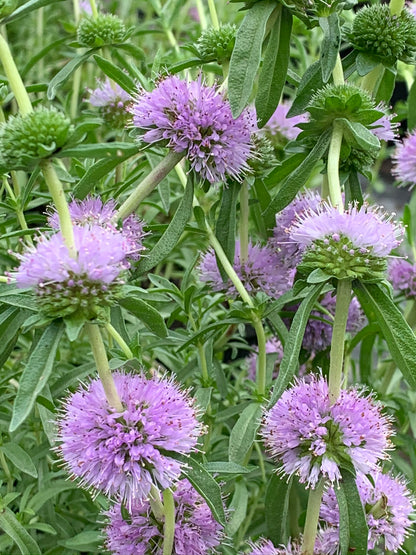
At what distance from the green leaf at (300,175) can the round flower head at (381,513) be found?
0.42m

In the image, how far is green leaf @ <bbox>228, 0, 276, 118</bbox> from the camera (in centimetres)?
96

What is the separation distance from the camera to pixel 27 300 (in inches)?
37.1

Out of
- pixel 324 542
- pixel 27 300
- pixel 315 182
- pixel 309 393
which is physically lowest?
pixel 324 542

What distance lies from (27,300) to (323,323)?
2.06ft

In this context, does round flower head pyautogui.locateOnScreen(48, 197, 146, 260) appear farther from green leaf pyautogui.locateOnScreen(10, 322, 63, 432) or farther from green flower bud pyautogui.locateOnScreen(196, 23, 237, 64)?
green flower bud pyautogui.locateOnScreen(196, 23, 237, 64)

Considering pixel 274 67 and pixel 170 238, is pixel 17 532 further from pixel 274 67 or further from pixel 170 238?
pixel 274 67

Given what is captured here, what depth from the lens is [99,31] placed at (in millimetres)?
1374

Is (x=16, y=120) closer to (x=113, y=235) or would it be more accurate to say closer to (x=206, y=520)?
(x=113, y=235)

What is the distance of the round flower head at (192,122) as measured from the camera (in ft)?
3.33

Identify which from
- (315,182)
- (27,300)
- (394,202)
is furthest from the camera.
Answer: (394,202)

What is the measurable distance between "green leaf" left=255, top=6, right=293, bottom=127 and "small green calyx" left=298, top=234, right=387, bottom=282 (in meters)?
0.26

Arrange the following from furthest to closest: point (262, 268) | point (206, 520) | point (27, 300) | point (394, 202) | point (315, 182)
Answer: point (394, 202)
point (315, 182)
point (262, 268)
point (206, 520)
point (27, 300)

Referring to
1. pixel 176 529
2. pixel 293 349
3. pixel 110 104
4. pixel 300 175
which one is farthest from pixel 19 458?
pixel 110 104

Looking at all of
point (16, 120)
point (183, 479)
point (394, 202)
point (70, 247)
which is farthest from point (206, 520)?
point (394, 202)
